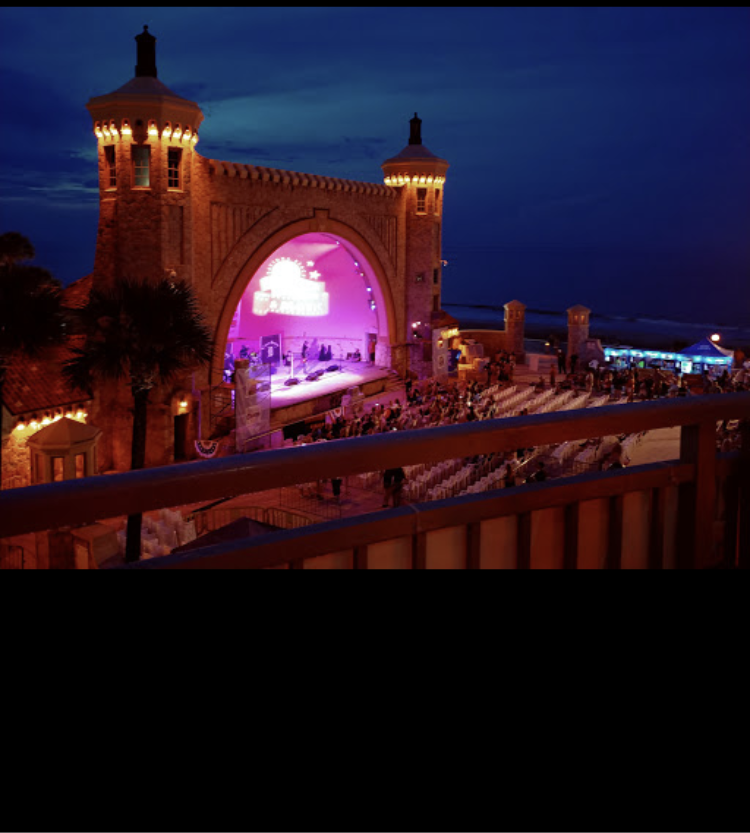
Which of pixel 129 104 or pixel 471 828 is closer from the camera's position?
pixel 471 828

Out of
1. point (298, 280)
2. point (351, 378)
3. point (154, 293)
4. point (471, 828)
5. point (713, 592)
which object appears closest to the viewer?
point (471, 828)

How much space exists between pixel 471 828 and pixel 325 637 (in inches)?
17.1

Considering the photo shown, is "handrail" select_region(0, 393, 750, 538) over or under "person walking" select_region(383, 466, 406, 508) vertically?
over

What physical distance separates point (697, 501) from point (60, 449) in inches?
576

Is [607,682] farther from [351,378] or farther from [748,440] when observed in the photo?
[351,378]

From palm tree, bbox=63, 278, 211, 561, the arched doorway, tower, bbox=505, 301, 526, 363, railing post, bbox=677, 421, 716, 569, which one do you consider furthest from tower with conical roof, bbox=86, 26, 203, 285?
railing post, bbox=677, 421, 716, 569

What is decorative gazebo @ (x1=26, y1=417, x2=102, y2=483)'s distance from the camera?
15500mm

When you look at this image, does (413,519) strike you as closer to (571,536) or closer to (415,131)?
(571,536)

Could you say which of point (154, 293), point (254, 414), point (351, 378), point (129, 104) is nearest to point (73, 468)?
point (154, 293)

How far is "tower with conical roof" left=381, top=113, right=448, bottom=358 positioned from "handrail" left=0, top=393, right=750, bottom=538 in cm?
2919

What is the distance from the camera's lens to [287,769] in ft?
4.90

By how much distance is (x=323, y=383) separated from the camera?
27438mm

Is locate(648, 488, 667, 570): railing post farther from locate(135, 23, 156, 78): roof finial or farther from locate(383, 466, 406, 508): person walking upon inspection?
locate(135, 23, 156, 78): roof finial

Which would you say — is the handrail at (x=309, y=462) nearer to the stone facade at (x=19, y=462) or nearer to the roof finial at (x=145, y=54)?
the stone facade at (x=19, y=462)
